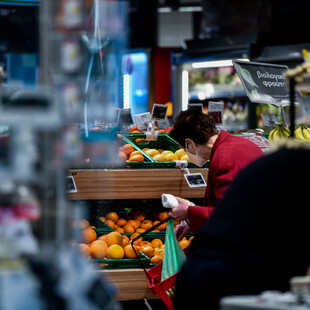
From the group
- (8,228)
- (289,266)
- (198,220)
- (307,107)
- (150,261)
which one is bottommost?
(150,261)

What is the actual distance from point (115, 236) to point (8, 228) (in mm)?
2110

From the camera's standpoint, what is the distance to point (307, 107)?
2.63 metres

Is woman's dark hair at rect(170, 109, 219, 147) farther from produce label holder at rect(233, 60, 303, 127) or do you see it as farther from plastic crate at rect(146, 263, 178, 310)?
produce label holder at rect(233, 60, 303, 127)

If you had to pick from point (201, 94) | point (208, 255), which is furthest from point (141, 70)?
point (208, 255)

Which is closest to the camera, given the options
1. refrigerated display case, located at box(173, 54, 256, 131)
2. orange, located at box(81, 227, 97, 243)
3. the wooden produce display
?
the wooden produce display

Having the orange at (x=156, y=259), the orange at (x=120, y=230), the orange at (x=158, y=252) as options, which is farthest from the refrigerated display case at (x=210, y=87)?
the orange at (x=156, y=259)

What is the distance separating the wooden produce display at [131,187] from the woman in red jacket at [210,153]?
0.46 m

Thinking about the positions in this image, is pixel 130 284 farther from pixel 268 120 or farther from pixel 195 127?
pixel 268 120

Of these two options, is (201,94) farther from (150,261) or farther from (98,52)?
(98,52)

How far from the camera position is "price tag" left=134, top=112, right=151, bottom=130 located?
4570 millimetres

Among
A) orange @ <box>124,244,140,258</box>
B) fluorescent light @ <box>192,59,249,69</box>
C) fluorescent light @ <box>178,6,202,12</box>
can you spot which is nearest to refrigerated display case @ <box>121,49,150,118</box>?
fluorescent light @ <box>178,6,202,12</box>

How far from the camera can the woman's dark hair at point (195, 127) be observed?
312 centimetres

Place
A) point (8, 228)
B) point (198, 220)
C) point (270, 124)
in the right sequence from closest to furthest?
point (8, 228)
point (198, 220)
point (270, 124)

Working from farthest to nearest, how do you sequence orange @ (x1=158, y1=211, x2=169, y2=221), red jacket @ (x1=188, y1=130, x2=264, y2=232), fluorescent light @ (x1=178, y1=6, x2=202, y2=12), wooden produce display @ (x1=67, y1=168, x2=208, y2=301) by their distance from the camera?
fluorescent light @ (x1=178, y1=6, x2=202, y2=12), orange @ (x1=158, y1=211, x2=169, y2=221), wooden produce display @ (x1=67, y1=168, x2=208, y2=301), red jacket @ (x1=188, y1=130, x2=264, y2=232)
